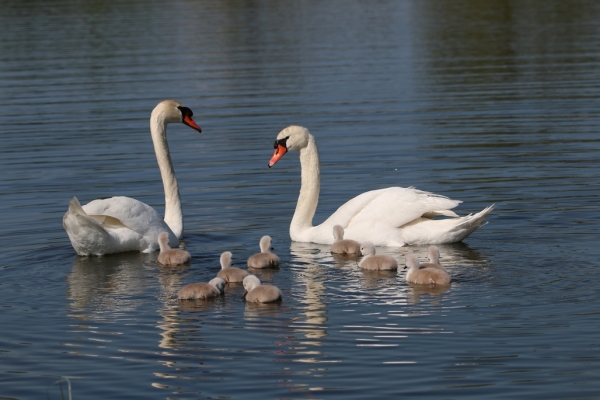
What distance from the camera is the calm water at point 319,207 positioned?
7875mm

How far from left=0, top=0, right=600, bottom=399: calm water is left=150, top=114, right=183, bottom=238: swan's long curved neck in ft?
1.14

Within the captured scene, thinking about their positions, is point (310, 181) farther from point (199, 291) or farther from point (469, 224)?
point (199, 291)

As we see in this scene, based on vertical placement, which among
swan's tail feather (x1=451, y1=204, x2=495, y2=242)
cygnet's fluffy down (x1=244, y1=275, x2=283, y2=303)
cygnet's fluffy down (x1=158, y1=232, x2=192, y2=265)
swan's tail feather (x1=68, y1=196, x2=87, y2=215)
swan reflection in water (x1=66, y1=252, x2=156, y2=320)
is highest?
swan's tail feather (x1=68, y1=196, x2=87, y2=215)

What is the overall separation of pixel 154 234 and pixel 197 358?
13.4ft

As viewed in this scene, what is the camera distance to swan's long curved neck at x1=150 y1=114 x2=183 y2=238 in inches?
505

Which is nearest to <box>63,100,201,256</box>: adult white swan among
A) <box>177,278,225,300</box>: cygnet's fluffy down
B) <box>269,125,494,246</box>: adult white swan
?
<box>269,125,494,246</box>: adult white swan

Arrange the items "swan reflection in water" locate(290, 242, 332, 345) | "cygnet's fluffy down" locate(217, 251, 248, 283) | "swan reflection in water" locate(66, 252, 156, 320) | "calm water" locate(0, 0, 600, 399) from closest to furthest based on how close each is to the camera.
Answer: "calm water" locate(0, 0, 600, 399) → "swan reflection in water" locate(290, 242, 332, 345) → "swan reflection in water" locate(66, 252, 156, 320) → "cygnet's fluffy down" locate(217, 251, 248, 283)

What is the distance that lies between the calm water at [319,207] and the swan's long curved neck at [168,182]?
0.35 metres

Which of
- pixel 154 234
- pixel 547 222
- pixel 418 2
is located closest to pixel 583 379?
pixel 547 222

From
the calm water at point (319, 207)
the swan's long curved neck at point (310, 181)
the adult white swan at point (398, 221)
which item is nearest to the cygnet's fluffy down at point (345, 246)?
the calm water at point (319, 207)

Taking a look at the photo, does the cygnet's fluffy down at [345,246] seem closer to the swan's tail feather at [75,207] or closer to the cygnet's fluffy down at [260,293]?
the cygnet's fluffy down at [260,293]

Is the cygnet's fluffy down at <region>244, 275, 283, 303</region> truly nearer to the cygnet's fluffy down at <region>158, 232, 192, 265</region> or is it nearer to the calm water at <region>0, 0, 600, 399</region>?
the calm water at <region>0, 0, 600, 399</region>

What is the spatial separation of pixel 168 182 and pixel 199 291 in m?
3.99

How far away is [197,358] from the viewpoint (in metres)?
8.12
